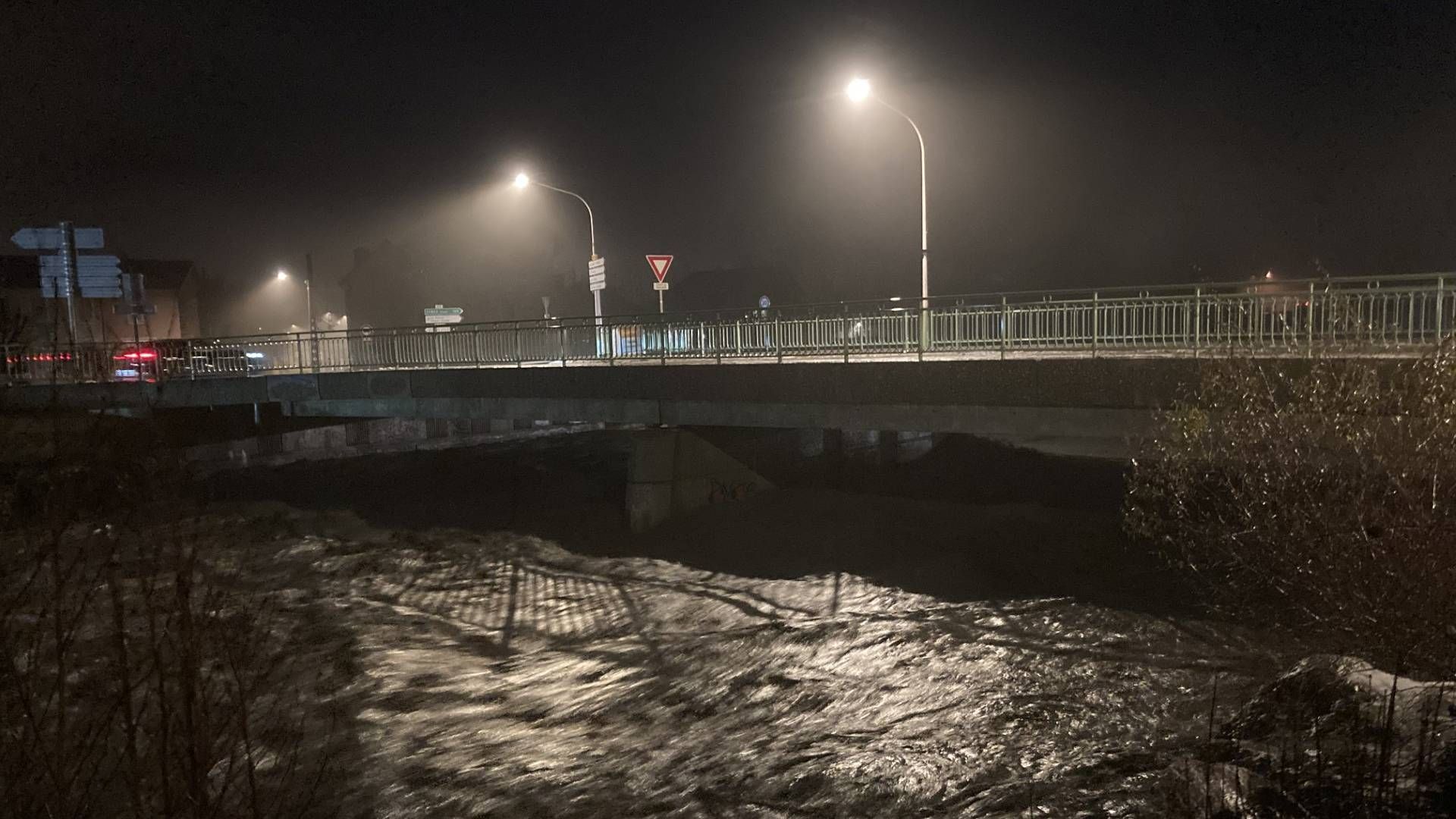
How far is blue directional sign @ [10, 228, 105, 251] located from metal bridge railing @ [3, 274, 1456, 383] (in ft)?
6.67

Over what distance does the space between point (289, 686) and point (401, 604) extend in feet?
13.6

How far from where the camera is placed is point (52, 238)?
17484 millimetres

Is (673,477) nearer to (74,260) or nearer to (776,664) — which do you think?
(776,664)

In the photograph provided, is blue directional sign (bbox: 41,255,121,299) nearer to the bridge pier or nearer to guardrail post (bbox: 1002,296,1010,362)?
the bridge pier

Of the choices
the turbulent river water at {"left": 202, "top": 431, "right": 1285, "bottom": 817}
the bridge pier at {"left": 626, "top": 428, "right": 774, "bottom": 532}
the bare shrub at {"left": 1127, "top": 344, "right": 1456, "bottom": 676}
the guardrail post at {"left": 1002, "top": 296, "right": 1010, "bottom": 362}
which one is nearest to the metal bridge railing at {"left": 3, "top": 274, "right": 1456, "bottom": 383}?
the guardrail post at {"left": 1002, "top": 296, "right": 1010, "bottom": 362}

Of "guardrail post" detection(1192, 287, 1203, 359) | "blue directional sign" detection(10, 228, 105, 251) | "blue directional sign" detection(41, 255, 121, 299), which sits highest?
"blue directional sign" detection(10, 228, 105, 251)

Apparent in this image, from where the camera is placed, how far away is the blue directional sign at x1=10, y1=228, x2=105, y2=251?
17422 millimetres

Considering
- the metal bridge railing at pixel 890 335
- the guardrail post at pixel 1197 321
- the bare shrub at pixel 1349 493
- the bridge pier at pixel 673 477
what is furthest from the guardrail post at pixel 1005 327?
the bridge pier at pixel 673 477

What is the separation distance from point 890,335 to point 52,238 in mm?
15990

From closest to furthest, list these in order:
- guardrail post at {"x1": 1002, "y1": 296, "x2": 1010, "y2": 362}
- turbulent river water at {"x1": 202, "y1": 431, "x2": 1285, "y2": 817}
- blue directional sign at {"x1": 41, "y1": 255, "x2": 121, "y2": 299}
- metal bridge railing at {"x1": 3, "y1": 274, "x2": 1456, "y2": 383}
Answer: turbulent river water at {"x1": 202, "y1": 431, "x2": 1285, "y2": 817} < metal bridge railing at {"x1": 3, "y1": 274, "x2": 1456, "y2": 383} < guardrail post at {"x1": 1002, "y1": 296, "x2": 1010, "y2": 362} < blue directional sign at {"x1": 41, "y1": 255, "x2": 121, "y2": 299}

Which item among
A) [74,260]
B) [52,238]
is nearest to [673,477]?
[74,260]

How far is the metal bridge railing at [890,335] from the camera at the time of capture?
11.2 m

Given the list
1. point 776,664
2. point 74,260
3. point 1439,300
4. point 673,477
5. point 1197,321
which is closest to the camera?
point 1439,300

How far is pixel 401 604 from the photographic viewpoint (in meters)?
14.8
